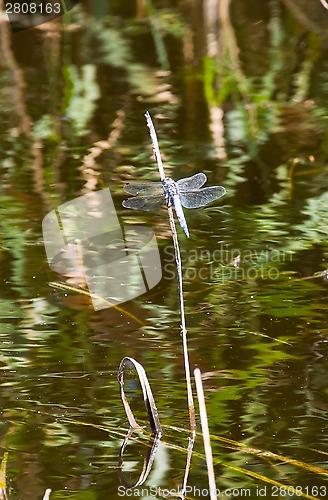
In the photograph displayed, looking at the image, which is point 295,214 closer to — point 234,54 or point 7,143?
point 7,143

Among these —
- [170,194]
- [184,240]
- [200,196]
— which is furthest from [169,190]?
[184,240]

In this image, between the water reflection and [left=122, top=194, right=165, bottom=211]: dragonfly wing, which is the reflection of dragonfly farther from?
the water reflection

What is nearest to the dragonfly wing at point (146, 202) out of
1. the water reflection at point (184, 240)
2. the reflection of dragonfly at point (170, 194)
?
the reflection of dragonfly at point (170, 194)

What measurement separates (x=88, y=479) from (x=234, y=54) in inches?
114

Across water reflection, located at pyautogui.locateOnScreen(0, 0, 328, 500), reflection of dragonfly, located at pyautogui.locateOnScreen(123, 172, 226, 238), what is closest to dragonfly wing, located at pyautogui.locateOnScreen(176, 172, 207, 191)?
reflection of dragonfly, located at pyautogui.locateOnScreen(123, 172, 226, 238)

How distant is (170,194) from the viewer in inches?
77.4

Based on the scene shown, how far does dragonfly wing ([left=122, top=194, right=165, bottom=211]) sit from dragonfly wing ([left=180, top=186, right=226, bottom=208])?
59mm

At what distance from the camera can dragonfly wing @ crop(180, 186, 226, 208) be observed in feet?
6.70

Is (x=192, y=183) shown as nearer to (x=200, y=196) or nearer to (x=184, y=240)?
(x=200, y=196)

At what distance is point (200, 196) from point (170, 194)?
0.11 meters

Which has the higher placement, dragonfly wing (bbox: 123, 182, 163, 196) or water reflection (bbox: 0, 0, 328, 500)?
dragonfly wing (bbox: 123, 182, 163, 196)

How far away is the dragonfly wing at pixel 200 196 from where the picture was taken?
2041 millimetres

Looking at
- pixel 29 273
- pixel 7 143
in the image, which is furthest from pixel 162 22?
pixel 29 273

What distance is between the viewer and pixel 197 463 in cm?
173
